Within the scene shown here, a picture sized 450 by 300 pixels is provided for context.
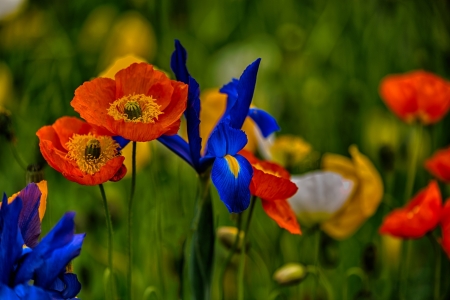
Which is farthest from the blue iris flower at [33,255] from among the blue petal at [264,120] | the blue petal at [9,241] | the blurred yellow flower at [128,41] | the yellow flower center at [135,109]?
the blurred yellow flower at [128,41]

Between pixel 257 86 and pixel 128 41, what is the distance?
0.23 meters

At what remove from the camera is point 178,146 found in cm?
59

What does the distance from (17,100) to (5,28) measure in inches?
10.7

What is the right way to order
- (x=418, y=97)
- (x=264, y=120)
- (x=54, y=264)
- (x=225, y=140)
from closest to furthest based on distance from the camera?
(x=54, y=264)
(x=225, y=140)
(x=264, y=120)
(x=418, y=97)

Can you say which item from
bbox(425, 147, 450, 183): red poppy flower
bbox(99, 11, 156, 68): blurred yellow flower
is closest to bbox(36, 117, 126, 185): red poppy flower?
bbox(425, 147, 450, 183): red poppy flower

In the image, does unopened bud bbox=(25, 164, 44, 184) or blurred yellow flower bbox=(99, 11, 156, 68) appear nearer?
unopened bud bbox=(25, 164, 44, 184)

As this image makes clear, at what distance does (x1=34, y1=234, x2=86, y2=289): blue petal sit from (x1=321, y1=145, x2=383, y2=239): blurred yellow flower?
15.8 inches

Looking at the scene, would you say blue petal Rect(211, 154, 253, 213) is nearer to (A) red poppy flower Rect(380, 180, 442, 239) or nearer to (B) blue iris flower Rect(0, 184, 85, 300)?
(B) blue iris flower Rect(0, 184, 85, 300)

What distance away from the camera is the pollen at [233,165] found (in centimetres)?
51

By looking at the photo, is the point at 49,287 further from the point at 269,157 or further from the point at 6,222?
the point at 269,157

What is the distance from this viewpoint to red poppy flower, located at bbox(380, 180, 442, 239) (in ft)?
2.20

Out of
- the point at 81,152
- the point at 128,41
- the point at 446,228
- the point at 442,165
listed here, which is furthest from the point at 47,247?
the point at 128,41

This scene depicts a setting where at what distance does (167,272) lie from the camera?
2.81 ft

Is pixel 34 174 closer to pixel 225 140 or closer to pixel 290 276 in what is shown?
pixel 225 140
